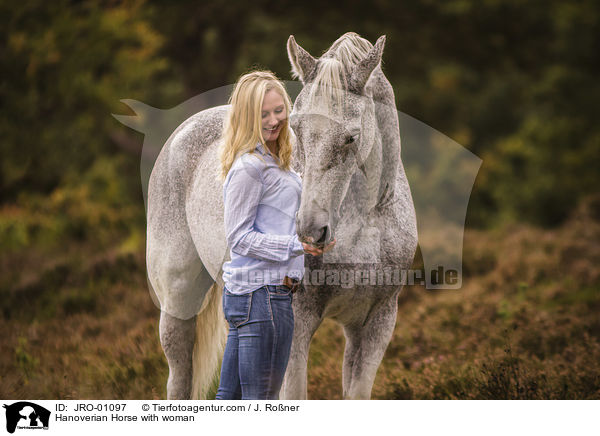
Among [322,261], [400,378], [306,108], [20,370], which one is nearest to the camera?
[306,108]

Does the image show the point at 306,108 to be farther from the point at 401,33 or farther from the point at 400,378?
the point at 401,33

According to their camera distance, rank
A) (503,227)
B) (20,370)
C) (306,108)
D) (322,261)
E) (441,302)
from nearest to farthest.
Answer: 1. (306,108)
2. (322,261)
3. (20,370)
4. (441,302)
5. (503,227)

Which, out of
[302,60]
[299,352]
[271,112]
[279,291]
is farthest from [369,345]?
[302,60]

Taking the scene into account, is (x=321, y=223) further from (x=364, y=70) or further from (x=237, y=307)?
(x=364, y=70)

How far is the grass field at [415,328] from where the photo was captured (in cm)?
418

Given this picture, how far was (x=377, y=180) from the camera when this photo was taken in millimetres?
2686
